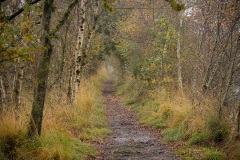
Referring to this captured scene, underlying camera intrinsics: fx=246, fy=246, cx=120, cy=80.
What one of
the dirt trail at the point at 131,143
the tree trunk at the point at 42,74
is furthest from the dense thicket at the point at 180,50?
the tree trunk at the point at 42,74

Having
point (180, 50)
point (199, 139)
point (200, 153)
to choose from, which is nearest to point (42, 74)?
point (200, 153)

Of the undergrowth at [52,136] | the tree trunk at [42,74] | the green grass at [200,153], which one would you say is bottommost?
the green grass at [200,153]

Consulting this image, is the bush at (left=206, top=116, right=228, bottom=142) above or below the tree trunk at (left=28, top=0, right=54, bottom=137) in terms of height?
below

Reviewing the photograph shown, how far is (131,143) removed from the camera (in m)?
7.67

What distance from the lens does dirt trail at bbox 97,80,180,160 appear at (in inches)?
252

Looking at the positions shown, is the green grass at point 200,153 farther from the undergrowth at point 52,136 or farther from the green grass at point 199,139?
the undergrowth at point 52,136

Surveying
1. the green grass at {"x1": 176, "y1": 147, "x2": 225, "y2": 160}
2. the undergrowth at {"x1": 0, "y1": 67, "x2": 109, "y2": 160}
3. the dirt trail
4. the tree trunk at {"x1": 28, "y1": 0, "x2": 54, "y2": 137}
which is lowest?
the dirt trail

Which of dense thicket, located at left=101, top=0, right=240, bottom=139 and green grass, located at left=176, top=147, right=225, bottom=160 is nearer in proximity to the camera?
green grass, located at left=176, top=147, right=225, bottom=160

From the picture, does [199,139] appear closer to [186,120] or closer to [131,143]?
[186,120]

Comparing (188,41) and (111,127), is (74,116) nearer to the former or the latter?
(111,127)

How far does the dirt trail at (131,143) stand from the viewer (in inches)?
252

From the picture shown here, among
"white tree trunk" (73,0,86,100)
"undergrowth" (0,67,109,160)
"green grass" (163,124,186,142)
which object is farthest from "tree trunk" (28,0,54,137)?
"green grass" (163,124,186,142)

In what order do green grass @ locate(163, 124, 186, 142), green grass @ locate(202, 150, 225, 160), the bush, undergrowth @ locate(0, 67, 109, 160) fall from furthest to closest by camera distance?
1. green grass @ locate(163, 124, 186, 142)
2. the bush
3. green grass @ locate(202, 150, 225, 160)
4. undergrowth @ locate(0, 67, 109, 160)

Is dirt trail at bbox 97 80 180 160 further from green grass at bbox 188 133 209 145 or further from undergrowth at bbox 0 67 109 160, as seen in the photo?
green grass at bbox 188 133 209 145
